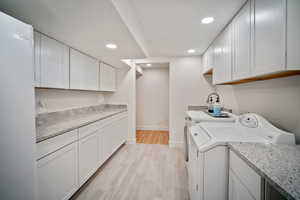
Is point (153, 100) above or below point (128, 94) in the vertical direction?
below

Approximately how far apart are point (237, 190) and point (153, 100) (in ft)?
12.4

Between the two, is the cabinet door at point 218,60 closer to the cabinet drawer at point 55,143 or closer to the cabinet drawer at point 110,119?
the cabinet drawer at point 110,119

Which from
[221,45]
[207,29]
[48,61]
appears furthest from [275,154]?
[48,61]

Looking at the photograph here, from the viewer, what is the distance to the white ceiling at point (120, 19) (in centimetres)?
104

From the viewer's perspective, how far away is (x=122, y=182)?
178 cm

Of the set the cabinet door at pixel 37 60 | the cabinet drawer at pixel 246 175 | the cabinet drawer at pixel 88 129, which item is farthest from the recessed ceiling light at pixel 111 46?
the cabinet drawer at pixel 246 175

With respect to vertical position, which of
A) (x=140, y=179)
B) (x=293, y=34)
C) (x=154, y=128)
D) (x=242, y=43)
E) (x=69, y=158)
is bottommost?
(x=140, y=179)

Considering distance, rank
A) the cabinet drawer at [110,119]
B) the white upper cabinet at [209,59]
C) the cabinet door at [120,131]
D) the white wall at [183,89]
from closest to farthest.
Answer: the cabinet drawer at [110,119], the white upper cabinet at [209,59], the cabinet door at [120,131], the white wall at [183,89]

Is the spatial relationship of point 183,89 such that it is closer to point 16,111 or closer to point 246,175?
point 246,175

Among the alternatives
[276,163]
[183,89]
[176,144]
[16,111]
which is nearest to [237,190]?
[276,163]

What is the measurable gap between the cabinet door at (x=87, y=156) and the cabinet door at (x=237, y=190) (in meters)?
1.61

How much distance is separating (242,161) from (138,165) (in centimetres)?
182

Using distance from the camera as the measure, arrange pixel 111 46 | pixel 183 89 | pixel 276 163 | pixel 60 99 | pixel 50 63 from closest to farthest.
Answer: pixel 276 163, pixel 50 63, pixel 111 46, pixel 60 99, pixel 183 89

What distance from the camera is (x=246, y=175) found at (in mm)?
754
